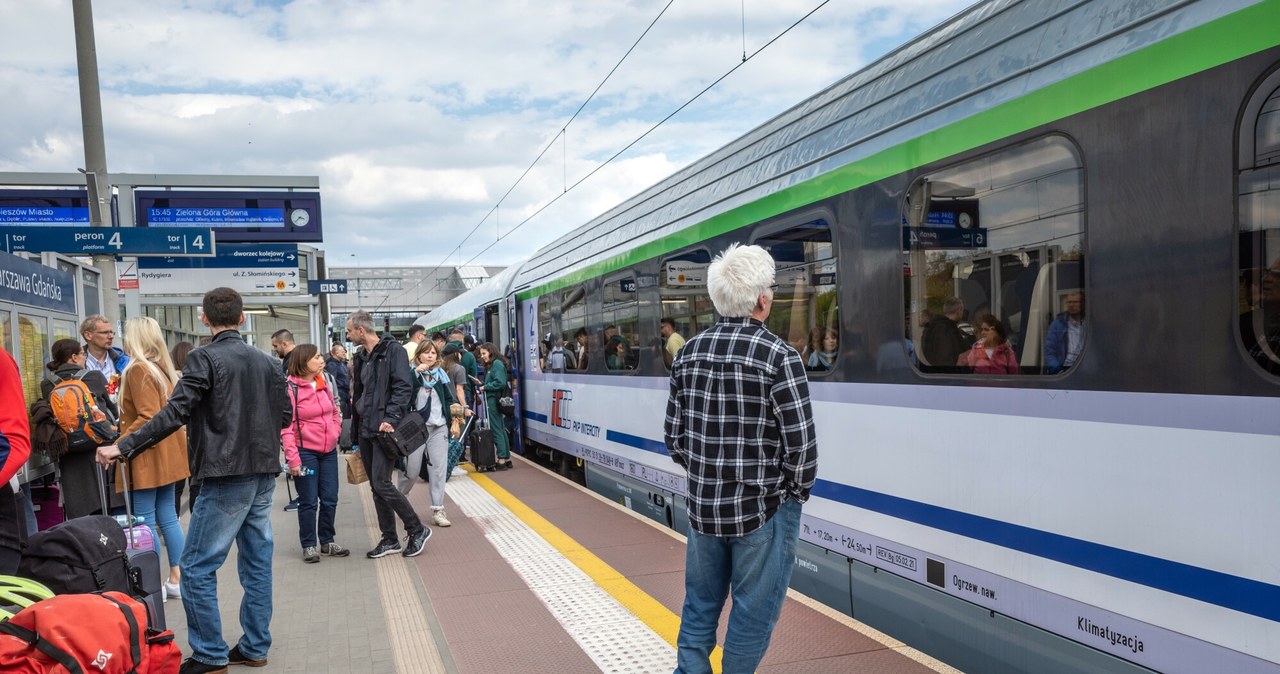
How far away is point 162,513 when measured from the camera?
5480 mm

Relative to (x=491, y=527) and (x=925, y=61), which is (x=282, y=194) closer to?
(x=491, y=527)

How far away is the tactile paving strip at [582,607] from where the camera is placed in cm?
429

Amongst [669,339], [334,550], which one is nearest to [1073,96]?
[669,339]

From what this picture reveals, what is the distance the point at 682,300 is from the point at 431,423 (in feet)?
7.26

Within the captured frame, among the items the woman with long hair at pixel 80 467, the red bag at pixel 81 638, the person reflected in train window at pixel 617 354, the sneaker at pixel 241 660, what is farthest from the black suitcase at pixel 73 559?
the person reflected in train window at pixel 617 354

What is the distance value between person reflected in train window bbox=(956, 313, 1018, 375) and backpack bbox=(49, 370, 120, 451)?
4888 millimetres

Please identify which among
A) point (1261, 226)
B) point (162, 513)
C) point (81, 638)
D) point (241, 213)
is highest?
point (241, 213)

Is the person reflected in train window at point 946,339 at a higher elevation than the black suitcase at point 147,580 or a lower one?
higher

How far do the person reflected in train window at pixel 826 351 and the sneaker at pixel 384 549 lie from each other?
3.44m

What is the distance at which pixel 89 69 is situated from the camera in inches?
342

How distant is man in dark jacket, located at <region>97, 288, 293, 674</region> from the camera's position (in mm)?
4125

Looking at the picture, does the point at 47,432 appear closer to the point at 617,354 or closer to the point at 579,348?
the point at 617,354

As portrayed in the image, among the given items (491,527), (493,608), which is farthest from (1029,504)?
(491,527)

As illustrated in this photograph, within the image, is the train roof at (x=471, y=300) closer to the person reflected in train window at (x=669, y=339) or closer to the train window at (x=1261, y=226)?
the person reflected in train window at (x=669, y=339)
